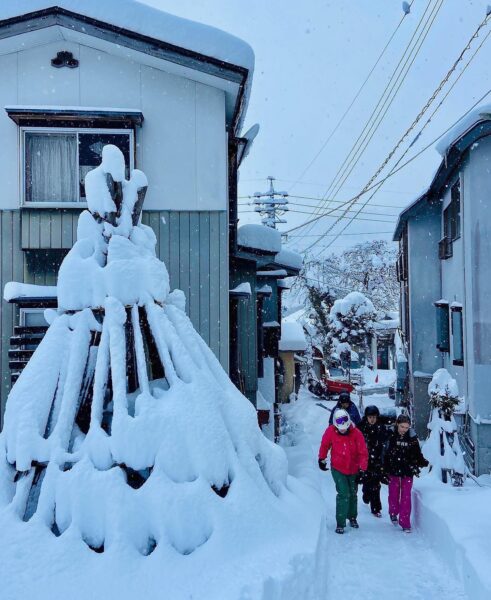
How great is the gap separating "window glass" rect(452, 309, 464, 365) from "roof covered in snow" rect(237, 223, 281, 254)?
518 cm

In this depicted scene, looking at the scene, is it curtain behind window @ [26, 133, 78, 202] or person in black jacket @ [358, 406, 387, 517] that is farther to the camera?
curtain behind window @ [26, 133, 78, 202]

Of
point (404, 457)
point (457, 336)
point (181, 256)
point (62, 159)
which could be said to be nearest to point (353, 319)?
point (457, 336)

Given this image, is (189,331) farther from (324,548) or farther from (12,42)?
(12,42)

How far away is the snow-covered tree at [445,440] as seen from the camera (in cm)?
829

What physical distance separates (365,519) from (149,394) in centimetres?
440

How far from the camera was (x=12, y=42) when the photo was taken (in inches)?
371

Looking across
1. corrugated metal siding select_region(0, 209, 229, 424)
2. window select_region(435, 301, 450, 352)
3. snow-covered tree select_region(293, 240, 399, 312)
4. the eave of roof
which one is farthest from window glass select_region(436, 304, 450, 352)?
snow-covered tree select_region(293, 240, 399, 312)

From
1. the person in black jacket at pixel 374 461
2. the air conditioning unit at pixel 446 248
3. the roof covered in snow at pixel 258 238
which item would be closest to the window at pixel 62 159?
the roof covered in snow at pixel 258 238

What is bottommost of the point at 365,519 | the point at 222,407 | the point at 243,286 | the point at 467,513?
the point at 365,519

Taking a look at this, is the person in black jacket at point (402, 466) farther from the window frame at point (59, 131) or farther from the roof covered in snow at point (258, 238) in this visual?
the window frame at point (59, 131)

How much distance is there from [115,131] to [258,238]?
12.0ft

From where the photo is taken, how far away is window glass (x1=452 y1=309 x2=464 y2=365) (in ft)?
45.7

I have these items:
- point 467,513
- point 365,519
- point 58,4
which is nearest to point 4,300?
point 58,4

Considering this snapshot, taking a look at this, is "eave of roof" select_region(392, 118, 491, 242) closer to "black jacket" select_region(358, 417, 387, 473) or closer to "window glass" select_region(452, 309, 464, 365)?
"window glass" select_region(452, 309, 464, 365)
